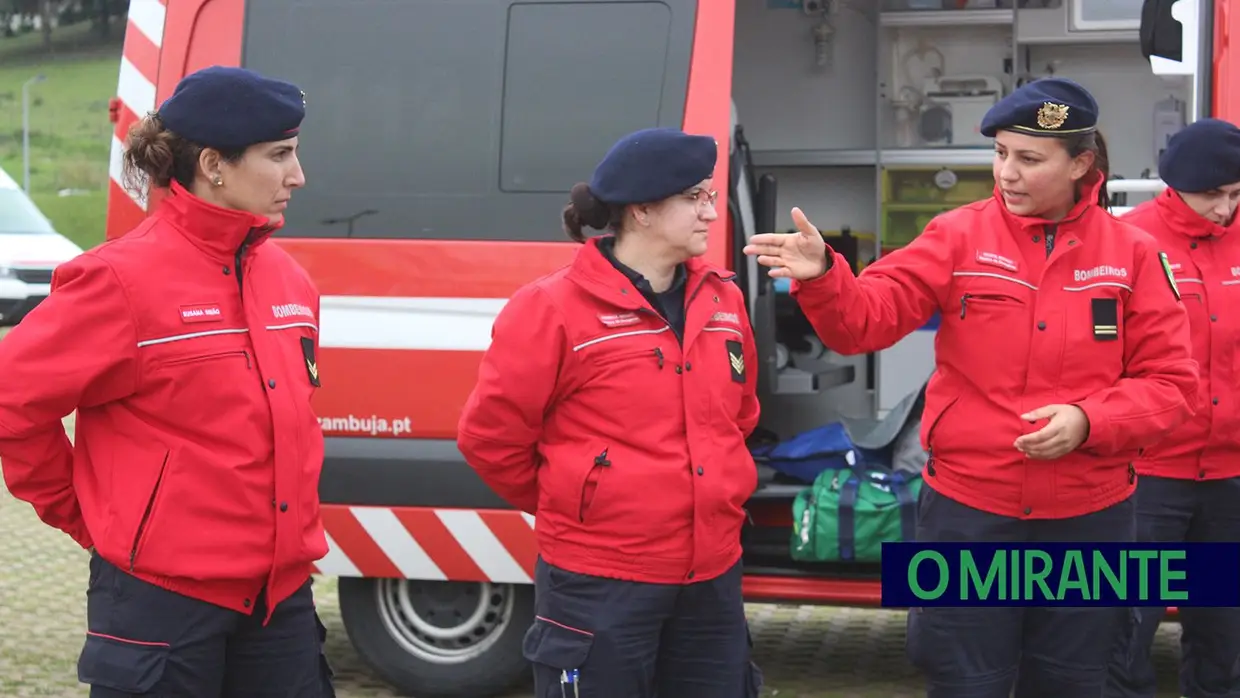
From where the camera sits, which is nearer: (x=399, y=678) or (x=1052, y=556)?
(x=1052, y=556)

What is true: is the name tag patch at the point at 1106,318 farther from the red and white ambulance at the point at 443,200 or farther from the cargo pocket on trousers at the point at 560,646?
the red and white ambulance at the point at 443,200

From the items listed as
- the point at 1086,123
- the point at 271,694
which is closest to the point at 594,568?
the point at 271,694

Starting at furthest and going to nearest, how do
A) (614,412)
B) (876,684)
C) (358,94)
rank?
(876,684), (358,94), (614,412)

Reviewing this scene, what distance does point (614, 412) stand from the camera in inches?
132

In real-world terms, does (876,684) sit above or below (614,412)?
below

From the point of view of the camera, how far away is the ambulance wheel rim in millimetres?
5332

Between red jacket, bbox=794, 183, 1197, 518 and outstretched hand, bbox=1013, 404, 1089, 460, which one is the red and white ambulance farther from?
outstretched hand, bbox=1013, 404, 1089, 460

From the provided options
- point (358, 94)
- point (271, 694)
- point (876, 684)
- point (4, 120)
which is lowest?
→ point (876, 684)

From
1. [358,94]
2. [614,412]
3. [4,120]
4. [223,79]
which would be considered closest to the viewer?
[223,79]

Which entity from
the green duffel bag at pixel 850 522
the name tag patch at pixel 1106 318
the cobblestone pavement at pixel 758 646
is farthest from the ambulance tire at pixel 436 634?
the name tag patch at pixel 1106 318

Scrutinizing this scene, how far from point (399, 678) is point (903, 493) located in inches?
67.9

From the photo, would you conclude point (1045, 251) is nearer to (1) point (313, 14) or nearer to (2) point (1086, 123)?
(2) point (1086, 123)

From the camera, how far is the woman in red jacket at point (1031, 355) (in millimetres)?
3613

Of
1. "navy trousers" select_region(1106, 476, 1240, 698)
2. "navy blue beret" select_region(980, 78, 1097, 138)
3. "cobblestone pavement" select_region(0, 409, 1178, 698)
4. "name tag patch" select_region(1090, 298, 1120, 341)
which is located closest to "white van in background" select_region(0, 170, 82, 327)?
"cobblestone pavement" select_region(0, 409, 1178, 698)
